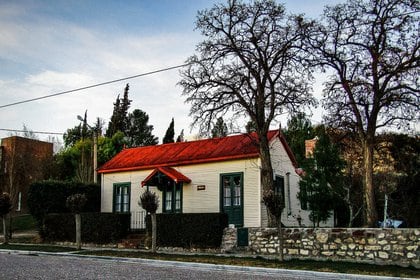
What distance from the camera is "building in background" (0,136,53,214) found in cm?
3928

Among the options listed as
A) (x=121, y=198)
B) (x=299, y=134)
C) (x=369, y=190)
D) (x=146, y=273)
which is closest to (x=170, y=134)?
(x=299, y=134)

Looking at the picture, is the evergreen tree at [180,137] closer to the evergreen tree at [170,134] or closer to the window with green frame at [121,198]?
the evergreen tree at [170,134]

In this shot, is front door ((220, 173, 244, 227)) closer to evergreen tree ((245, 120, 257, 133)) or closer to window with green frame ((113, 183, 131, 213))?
evergreen tree ((245, 120, 257, 133))

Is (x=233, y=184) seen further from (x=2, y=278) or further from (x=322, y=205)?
(x=2, y=278)

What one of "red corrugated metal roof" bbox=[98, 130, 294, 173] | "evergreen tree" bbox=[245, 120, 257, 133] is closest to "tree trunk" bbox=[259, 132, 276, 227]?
"red corrugated metal roof" bbox=[98, 130, 294, 173]

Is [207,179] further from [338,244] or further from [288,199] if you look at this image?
[338,244]

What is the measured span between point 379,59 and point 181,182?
11141 millimetres

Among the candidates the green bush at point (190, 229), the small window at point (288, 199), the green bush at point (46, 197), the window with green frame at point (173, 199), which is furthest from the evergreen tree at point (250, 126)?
the green bush at point (46, 197)

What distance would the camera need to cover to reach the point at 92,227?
21453 millimetres

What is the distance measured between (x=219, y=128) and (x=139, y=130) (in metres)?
37.0

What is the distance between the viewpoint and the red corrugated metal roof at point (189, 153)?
21922 millimetres

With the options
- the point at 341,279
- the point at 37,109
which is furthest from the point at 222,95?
the point at 37,109

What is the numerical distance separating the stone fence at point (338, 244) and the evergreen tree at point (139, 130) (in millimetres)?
38852

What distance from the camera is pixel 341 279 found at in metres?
11.5
